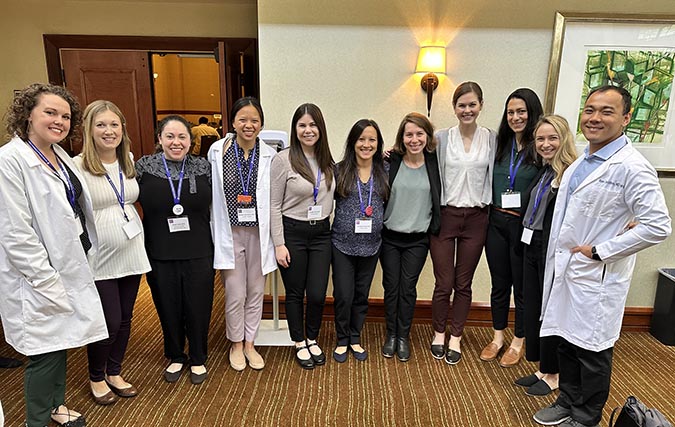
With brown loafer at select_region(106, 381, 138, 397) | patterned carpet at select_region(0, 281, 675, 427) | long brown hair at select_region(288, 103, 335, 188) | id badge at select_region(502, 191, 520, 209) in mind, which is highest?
long brown hair at select_region(288, 103, 335, 188)

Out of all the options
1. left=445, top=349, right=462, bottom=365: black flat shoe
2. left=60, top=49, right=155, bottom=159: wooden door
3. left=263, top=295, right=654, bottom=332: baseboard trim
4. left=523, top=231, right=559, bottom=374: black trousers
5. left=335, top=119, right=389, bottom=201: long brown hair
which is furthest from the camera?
left=60, top=49, right=155, bottom=159: wooden door

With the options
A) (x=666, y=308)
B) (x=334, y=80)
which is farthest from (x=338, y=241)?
(x=666, y=308)

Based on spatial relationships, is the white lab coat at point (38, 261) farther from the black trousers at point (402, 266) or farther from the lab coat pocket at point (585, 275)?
the lab coat pocket at point (585, 275)

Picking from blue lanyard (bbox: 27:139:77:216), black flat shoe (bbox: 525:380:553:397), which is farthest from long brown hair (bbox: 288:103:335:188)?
black flat shoe (bbox: 525:380:553:397)

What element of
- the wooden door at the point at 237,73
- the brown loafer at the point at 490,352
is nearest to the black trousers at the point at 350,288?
the brown loafer at the point at 490,352

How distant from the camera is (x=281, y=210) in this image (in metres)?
2.48

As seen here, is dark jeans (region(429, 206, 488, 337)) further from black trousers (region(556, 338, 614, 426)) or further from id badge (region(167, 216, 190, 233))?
id badge (region(167, 216, 190, 233))

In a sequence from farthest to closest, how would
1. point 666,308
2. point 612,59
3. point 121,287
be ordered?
point 666,308 → point 612,59 → point 121,287

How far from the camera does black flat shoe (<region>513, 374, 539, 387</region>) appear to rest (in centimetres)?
248

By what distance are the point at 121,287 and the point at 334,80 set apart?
189cm

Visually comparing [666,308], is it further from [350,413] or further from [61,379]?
[61,379]

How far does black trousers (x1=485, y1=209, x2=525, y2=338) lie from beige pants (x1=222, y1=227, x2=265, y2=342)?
4.68 feet

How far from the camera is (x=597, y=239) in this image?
1.86 m

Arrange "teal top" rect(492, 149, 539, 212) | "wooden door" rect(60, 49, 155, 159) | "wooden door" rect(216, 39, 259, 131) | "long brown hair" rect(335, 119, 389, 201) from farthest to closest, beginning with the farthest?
"wooden door" rect(60, 49, 155, 159)
"wooden door" rect(216, 39, 259, 131)
"long brown hair" rect(335, 119, 389, 201)
"teal top" rect(492, 149, 539, 212)
